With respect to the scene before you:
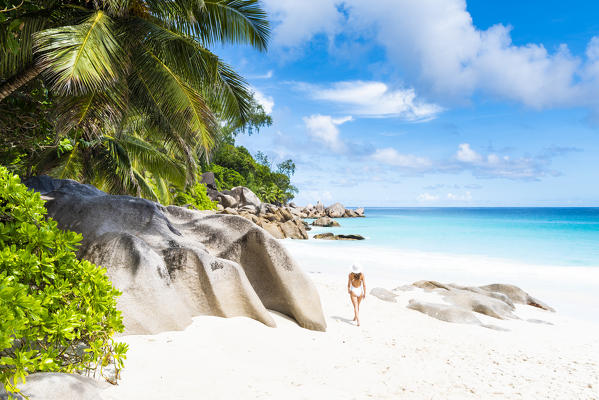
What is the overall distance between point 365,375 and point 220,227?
325 cm

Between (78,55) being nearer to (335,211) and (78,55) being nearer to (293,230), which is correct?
(293,230)

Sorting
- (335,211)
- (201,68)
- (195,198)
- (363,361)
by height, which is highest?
(201,68)

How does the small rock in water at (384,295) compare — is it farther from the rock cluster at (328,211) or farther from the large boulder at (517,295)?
the rock cluster at (328,211)

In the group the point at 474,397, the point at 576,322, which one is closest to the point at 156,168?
the point at 474,397

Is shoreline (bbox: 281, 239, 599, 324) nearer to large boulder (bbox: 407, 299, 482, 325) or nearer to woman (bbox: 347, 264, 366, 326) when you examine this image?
large boulder (bbox: 407, 299, 482, 325)

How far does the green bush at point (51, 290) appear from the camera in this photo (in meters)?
2.39

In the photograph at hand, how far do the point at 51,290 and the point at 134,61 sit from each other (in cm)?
634

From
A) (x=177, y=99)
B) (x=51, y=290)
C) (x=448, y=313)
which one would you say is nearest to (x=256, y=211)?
(x=177, y=99)

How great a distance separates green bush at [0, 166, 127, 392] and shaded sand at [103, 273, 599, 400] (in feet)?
1.48

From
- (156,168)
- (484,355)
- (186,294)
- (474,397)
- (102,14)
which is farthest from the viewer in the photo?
(156,168)

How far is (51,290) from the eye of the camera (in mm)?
2521

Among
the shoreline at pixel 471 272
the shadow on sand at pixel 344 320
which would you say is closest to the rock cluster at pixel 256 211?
the shoreline at pixel 471 272

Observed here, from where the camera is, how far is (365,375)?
4176mm

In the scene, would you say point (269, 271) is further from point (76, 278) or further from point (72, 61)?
point (72, 61)
